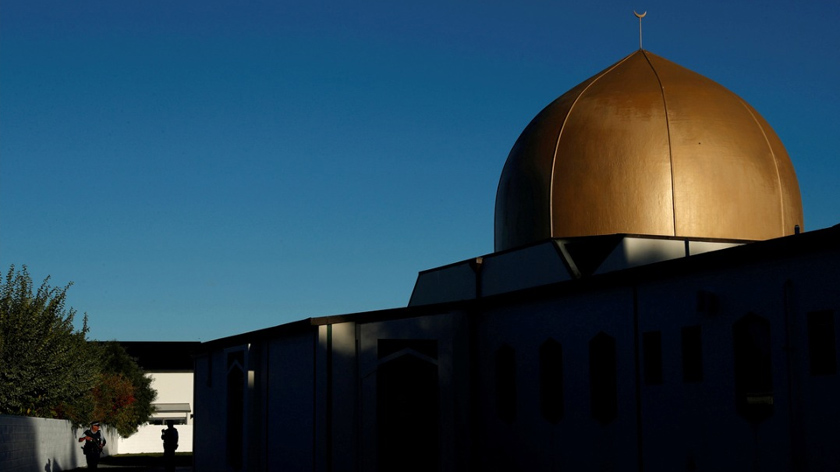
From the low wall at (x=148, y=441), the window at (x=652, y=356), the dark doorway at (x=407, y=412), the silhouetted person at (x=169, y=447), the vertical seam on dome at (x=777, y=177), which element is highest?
the vertical seam on dome at (x=777, y=177)

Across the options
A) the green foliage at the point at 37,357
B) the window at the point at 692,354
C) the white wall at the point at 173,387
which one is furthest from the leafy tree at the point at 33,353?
the white wall at the point at 173,387

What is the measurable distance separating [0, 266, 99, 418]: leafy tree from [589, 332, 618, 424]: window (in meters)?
17.6

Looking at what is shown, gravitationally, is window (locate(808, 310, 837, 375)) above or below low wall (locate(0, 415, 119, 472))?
above

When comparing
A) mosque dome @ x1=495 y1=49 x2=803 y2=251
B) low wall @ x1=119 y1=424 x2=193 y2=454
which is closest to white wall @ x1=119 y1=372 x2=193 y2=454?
low wall @ x1=119 y1=424 x2=193 y2=454

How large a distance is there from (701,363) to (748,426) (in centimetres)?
116

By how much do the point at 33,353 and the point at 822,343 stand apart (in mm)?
22501

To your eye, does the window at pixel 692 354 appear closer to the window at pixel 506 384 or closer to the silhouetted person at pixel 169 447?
the window at pixel 506 384

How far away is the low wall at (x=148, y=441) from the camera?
5066 centimetres

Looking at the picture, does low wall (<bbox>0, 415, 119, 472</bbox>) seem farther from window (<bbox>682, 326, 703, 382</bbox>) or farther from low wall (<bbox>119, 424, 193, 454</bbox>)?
low wall (<bbox>119, 424, 193, 454</bbox>)

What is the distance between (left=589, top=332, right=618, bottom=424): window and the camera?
14.8 meters

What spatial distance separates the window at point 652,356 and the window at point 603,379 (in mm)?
716

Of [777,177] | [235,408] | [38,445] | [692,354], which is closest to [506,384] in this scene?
[692,354]

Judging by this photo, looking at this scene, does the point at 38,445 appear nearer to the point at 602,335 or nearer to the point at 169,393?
the point at 602,335

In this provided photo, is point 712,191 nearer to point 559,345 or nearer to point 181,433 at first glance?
point 559,345
